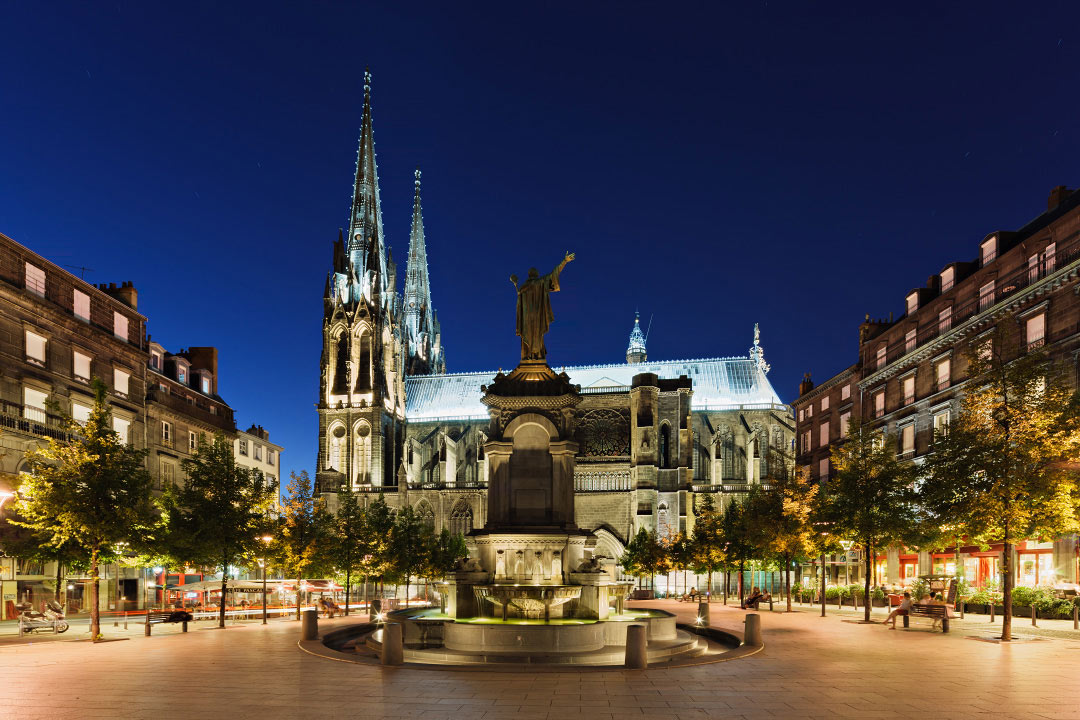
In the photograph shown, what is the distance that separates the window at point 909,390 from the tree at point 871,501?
16156 millimetres

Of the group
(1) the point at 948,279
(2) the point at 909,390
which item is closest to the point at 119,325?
(2) the point at 909,390

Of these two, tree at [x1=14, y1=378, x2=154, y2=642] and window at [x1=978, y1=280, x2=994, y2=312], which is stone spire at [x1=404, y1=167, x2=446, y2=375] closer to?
Result: window at [x1=978, y1=280, x2=994, y2=312]

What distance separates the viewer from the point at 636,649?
15.7m

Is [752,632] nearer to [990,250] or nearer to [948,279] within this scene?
[990,250]

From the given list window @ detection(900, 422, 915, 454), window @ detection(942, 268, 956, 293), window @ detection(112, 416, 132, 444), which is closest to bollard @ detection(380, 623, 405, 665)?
window @ detection(112, 416, 132, 444)

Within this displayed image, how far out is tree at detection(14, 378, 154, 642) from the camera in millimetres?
22828

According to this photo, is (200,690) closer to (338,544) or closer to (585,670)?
→ (585,670)

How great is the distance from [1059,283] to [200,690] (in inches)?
1400

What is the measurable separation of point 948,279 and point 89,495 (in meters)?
42.9

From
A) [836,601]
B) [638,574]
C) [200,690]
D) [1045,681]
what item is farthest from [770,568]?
[200,690]

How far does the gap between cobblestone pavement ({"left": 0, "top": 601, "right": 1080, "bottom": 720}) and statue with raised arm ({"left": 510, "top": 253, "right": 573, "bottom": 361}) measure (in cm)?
1052

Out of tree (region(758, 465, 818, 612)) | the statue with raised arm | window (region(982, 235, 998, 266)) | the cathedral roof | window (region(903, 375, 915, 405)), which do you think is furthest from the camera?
the cathedral roof

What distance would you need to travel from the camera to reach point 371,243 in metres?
89.0

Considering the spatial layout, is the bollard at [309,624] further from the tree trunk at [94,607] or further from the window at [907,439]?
the window at [907,439]
